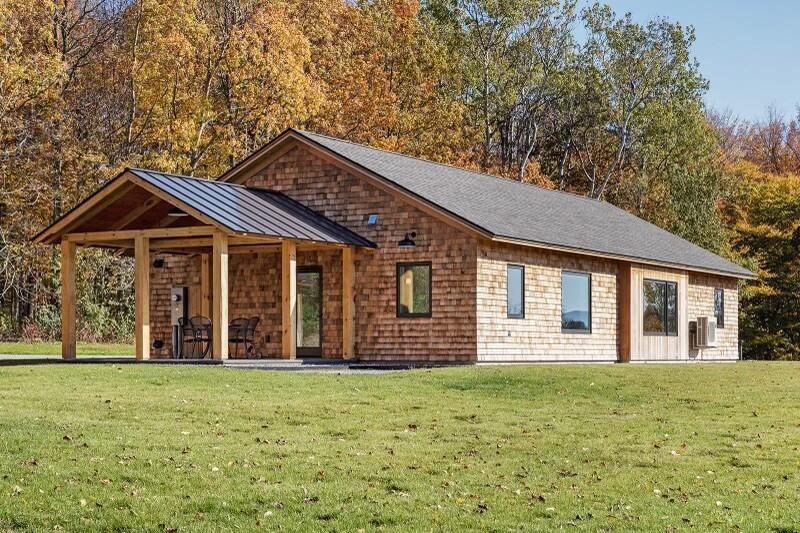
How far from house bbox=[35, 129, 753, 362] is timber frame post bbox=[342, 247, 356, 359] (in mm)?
31

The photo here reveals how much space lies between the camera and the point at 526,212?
97.3 ft

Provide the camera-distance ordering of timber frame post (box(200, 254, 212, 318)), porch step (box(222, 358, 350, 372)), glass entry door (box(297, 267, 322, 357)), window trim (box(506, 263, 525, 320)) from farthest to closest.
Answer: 1. timber frame post (box(200, 254, 212, 318))
2. glass entry door (box(297, 267, 322, 357))
3. window trim (box(506, 263, 525, 320))
4. porch step (box(222, 358, 350, 372))

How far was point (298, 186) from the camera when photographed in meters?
28.0

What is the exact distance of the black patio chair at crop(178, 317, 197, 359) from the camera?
2670 cm

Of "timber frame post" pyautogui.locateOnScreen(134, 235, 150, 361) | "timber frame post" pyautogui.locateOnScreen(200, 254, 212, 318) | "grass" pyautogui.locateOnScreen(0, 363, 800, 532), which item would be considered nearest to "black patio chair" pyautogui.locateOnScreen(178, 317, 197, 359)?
"timber frame post" pyautogui.locateOnScreen(200, 254, 212, 318)

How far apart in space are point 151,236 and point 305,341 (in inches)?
194

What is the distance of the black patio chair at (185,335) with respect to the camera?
26.7 metres

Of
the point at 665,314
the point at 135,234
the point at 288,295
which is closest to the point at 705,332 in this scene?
the point at 665,314

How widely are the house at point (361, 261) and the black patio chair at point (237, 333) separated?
0.60 m

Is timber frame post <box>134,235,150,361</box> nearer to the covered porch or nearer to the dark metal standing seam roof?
the covered porch

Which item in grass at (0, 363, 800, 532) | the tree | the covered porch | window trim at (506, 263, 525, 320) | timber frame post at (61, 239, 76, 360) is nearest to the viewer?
grass at (0, 363, 800, 532)

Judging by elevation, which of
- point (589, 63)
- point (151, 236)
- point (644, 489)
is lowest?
point (644, 489)

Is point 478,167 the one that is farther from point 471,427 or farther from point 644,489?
point 644,489

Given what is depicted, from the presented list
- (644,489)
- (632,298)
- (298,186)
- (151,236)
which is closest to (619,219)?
(632,298)
